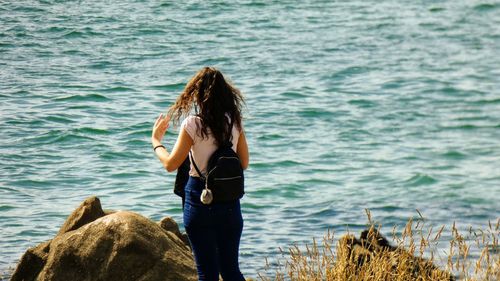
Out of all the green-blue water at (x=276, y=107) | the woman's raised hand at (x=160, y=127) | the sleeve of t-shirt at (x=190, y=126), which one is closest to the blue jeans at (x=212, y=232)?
the sleeve of t-shirt at (x=190, y=126)

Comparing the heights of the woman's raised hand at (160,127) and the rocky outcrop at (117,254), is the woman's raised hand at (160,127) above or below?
above

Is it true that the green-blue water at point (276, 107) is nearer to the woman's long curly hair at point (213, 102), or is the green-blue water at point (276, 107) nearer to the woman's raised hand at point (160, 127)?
the woman's raised hand at point (160, 127)

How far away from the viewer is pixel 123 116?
907 inches

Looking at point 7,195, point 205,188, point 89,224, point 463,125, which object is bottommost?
point 463,125

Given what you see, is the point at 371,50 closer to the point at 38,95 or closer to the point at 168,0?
the point at 168,0

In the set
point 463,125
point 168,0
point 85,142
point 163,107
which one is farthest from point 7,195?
point 168,0

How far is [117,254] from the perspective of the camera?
9188mm

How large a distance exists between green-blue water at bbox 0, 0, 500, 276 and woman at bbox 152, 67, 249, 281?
531 cm

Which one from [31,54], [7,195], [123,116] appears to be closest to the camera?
[7,195]

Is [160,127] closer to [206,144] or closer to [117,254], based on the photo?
[206,144]

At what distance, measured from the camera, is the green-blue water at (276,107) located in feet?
56.1

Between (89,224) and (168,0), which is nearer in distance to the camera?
(89,224)

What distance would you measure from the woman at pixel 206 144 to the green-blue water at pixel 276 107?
5.31 meters

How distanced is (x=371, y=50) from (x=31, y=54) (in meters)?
9.62
